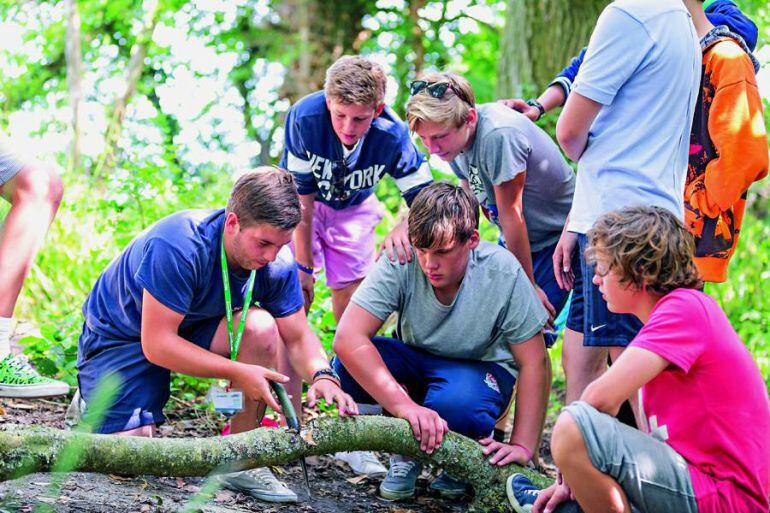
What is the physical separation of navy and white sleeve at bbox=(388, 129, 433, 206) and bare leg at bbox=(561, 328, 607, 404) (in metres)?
1.13

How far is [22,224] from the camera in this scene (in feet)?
11.7

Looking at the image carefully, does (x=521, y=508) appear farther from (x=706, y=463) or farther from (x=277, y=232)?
(x=277, y=232)

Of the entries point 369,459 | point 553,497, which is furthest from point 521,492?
point 369,459

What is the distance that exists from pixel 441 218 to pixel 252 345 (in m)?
0.90

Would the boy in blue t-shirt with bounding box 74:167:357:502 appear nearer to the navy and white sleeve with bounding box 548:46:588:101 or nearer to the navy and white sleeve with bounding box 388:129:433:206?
the navy and white sleeve with bounding box 388:129:433:206

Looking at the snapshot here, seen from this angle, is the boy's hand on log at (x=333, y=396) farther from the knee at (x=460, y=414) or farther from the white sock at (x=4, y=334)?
the white sock at (x=4, y=334)

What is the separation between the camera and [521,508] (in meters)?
2.97

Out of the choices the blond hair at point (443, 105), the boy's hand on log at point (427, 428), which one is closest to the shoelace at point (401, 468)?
the boy's hand on log at point (427, 428)

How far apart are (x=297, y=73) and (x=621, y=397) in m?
10.3

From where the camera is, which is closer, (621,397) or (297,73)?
(621,397)

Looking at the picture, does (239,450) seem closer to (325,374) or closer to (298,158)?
(325,374)

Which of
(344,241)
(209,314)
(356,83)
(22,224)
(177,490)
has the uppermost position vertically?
(356,83)

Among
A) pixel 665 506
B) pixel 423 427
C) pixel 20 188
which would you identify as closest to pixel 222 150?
pixel 20 188

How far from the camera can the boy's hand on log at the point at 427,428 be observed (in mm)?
3043
